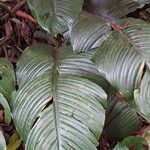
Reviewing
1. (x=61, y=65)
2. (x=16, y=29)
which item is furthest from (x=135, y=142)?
(x=16, y=29)

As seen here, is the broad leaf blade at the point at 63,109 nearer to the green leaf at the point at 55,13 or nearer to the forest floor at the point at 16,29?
the green leaf at the point at 55,13

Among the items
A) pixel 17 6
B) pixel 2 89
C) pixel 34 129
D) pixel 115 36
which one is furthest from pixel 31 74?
pixel 17 6

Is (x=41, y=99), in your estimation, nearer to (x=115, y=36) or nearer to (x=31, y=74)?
(x=31, y=74)

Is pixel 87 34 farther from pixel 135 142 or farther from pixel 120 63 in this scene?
pixel 135 142

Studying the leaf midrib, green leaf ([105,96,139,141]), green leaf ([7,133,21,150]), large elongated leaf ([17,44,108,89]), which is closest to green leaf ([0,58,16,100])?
large elongated leaf ([17,44,108,89])

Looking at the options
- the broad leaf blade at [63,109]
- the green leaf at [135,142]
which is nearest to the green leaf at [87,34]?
the broad leaf blade at [63,109]
